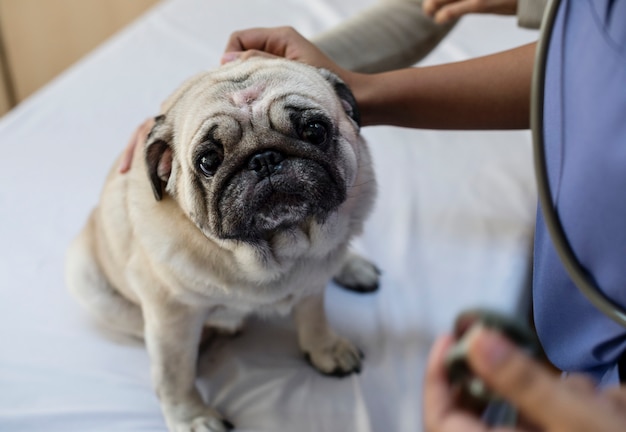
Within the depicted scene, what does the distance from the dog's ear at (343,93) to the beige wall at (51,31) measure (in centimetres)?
197

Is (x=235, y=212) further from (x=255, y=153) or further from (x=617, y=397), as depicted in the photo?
(x=617, y=397)

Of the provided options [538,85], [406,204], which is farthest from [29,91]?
[538,85]

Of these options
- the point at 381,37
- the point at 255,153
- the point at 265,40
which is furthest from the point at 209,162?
the point at 381,37

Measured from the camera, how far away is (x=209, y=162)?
86 cm

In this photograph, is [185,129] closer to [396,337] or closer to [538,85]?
[538,85]

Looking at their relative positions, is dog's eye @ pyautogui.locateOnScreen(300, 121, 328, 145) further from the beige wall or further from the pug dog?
the beige wall

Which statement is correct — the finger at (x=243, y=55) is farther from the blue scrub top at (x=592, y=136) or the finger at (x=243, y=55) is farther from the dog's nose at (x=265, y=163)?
the blue scrub top at (x=592, y=136)

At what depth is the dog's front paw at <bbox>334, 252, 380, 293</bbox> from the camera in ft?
4.25

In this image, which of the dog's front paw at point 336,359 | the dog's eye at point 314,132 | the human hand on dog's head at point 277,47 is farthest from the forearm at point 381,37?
the dog's front paw at point 336,359

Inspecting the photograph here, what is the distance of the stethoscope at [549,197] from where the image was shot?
675mm

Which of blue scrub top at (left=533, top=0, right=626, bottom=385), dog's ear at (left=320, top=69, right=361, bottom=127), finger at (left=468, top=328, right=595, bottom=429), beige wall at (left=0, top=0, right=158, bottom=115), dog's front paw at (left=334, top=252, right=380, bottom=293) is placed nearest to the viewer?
finger at (left=468, top=328, right=595, bottom=429)

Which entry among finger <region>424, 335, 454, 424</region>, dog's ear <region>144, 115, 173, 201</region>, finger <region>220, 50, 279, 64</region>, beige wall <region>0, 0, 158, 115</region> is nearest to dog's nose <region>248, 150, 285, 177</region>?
dog's ear <region>144, 115, 173, 201</region>

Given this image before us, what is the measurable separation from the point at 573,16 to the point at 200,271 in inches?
23.9

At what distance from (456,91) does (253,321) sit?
601mm
